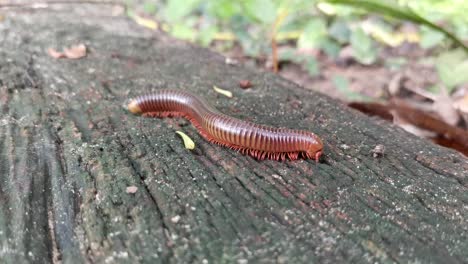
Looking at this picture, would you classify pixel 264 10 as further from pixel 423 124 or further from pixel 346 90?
pixel 423 124

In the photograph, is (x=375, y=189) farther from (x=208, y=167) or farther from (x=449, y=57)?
(x=449, y=57)

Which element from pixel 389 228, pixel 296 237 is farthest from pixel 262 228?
Answer: pixel 389 228

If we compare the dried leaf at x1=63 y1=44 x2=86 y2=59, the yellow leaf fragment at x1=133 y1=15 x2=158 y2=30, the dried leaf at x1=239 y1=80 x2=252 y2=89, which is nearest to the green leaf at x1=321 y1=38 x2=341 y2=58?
the yellow leaf fragment at x1=133 y1=15 x2=158 y2=30

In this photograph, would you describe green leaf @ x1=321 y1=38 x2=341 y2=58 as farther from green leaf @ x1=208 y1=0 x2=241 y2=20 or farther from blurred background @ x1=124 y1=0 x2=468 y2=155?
green leaf @ x1=208 y1=0 x2=241 y2=20

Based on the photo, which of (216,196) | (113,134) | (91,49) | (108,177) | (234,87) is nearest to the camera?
(216,196)

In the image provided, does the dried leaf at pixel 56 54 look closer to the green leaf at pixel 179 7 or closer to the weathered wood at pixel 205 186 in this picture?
the weathered wood at pixel 205 186

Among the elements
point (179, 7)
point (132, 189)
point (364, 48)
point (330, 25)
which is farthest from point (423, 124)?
point (330, 25)
